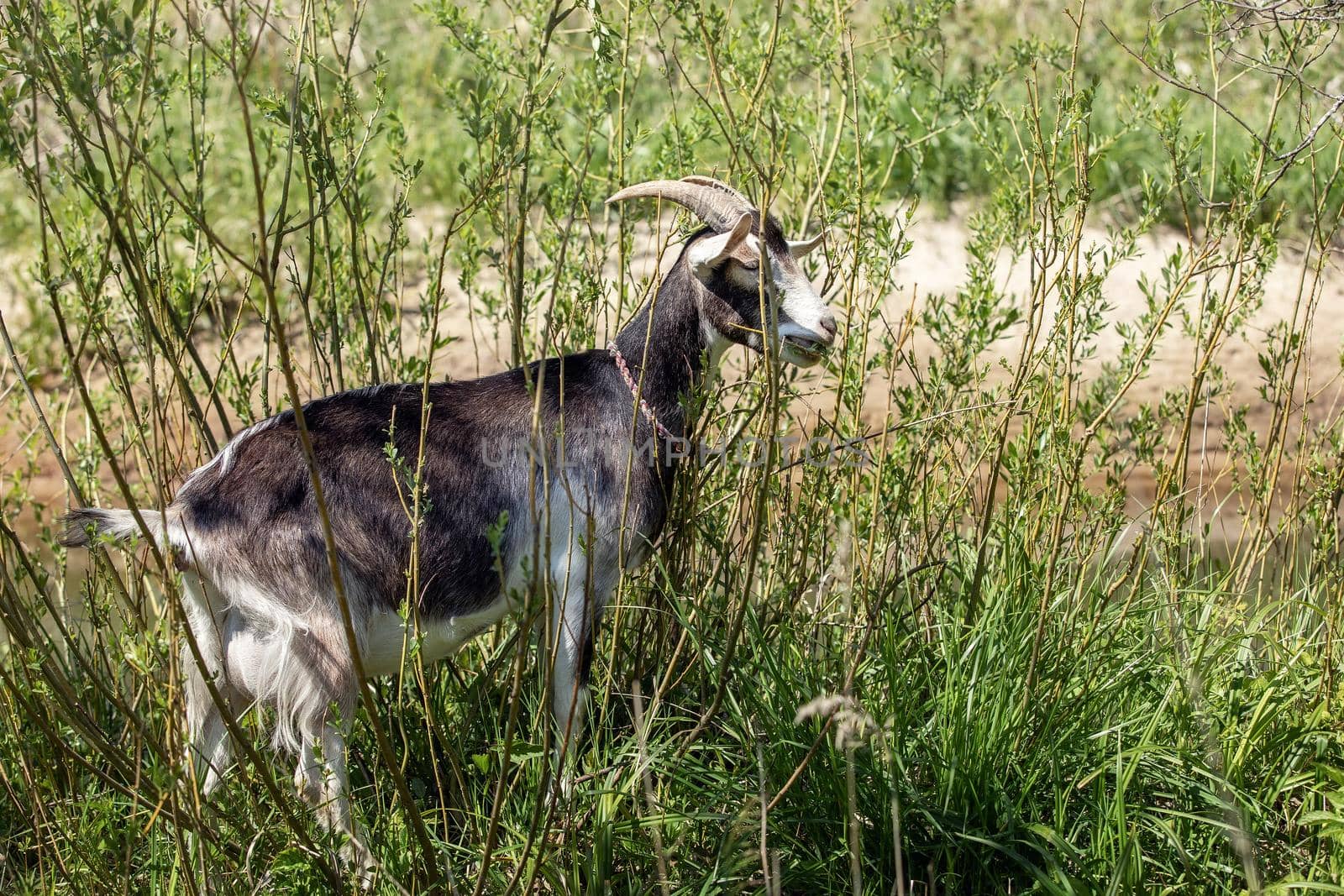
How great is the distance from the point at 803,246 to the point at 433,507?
1.21 metres

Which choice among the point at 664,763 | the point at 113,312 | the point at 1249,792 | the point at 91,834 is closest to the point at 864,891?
the point at 664,763

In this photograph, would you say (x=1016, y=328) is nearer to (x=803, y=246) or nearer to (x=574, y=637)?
(x=803, y=246)

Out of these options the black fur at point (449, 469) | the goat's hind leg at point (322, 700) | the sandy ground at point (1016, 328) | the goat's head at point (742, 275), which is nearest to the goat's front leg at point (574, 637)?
the black fur at point (449, 469)

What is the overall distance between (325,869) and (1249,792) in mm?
2148

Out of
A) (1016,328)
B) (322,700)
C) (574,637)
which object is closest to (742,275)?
(574,637)

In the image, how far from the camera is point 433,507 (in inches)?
126

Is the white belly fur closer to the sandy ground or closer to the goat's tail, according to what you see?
the goat's tail

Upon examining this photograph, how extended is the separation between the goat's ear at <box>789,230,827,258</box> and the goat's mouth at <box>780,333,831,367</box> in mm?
298

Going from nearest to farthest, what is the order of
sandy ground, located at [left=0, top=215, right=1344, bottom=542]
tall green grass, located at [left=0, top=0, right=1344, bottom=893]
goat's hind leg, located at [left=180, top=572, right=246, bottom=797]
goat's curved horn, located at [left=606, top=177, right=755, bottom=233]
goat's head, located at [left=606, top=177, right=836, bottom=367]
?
tall green grass, located at [left=0, top=0, right=1344, bottom=893] → goat's hind leg, located at [left=180, top=572, right=246, bottom=797] → goat's head, located at [left=606, top=177, right=836, bottom=367] → goat's curved horn, located at [left=606, top=177, right=755, bottom=233] → sandy ground, located at [left=0, top=215, right=1344, bottom=542]

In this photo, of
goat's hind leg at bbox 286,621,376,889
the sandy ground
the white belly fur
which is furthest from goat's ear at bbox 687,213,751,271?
the sandy ground

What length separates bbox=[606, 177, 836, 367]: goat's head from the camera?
3.36 meters

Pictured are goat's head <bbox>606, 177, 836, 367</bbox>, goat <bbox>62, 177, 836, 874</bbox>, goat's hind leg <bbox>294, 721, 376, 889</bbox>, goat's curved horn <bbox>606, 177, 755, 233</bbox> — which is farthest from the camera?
goat's curved horn <bbox>606, 177, 755, 233</bbox>

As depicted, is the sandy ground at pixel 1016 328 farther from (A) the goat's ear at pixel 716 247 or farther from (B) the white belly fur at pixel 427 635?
(B) the white belly fur at pixel 427 635

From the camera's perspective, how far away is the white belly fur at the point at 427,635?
10.8ft
